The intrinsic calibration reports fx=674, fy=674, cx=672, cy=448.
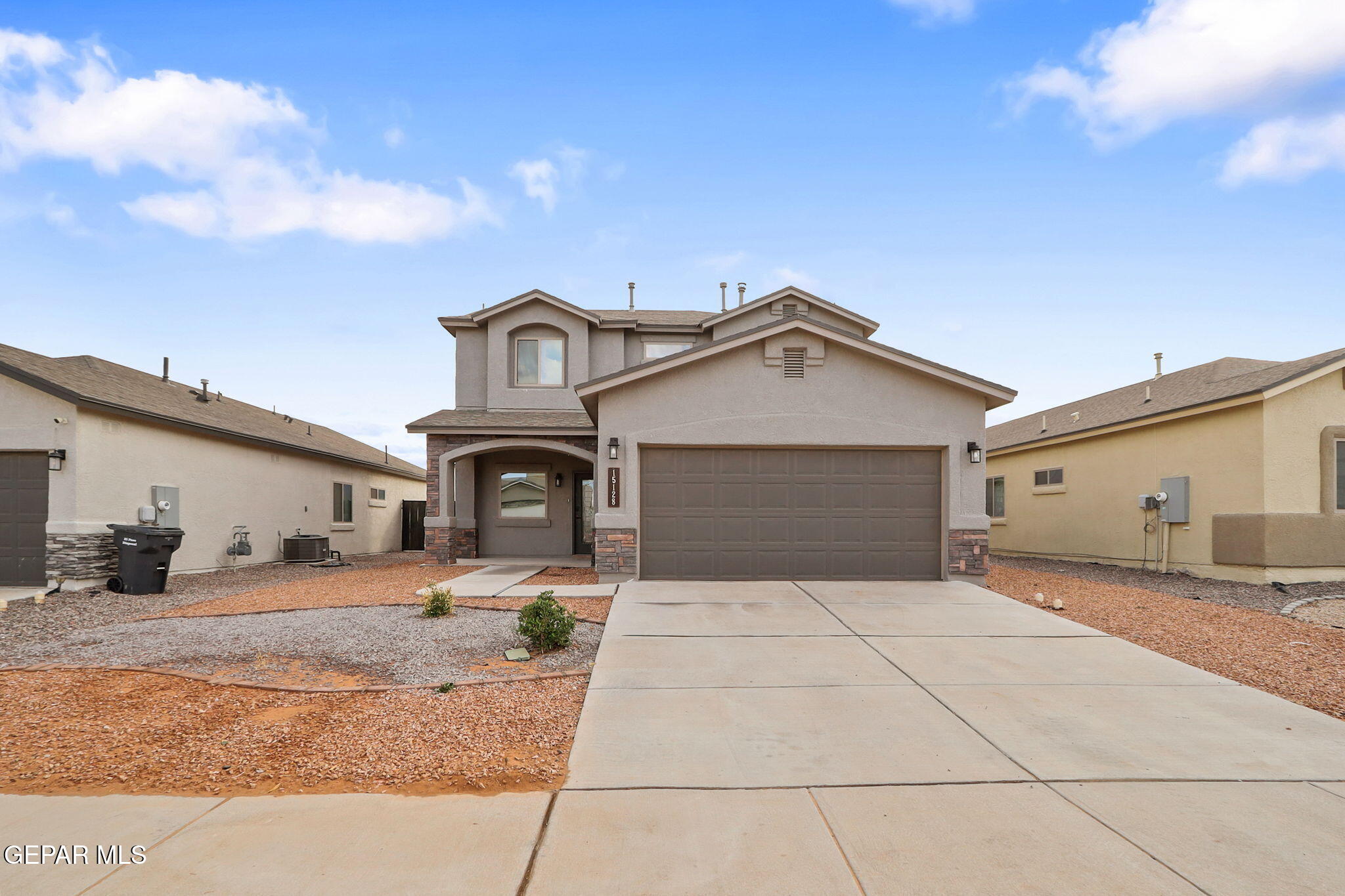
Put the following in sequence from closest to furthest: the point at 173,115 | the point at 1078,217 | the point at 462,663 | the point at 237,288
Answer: the point at 462,663 → the point at 173,115 → the point at 1078,217 → the point at 237,288

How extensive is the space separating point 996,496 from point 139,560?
69.7ft

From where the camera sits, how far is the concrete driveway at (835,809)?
298 centimetres

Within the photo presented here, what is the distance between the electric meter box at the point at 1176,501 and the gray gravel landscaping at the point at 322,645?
41.2 feet

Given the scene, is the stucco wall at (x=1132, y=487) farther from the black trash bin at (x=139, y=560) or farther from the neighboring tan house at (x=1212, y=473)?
the black trash bin at (x=139, y=560)

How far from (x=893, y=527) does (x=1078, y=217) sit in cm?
867

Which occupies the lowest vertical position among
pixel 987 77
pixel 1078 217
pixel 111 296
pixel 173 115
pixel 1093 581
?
pixel 1093 581

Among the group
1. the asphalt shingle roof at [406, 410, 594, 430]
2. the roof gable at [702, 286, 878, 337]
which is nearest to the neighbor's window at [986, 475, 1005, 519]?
the roof gable at [702, 286, 878, 337]

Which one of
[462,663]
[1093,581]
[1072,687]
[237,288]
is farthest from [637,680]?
[237,288]

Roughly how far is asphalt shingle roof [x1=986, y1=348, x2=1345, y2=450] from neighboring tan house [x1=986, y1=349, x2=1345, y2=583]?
1.9 inches

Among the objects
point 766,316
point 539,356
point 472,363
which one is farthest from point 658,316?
point 472,363

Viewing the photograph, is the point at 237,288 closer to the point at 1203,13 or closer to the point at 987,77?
the point at 987,77

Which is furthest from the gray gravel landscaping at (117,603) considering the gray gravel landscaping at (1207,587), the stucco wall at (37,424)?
the gray gravel landscaping at (1207,587)

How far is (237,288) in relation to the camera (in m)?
17.6

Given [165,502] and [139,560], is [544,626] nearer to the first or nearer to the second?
[139,560]
